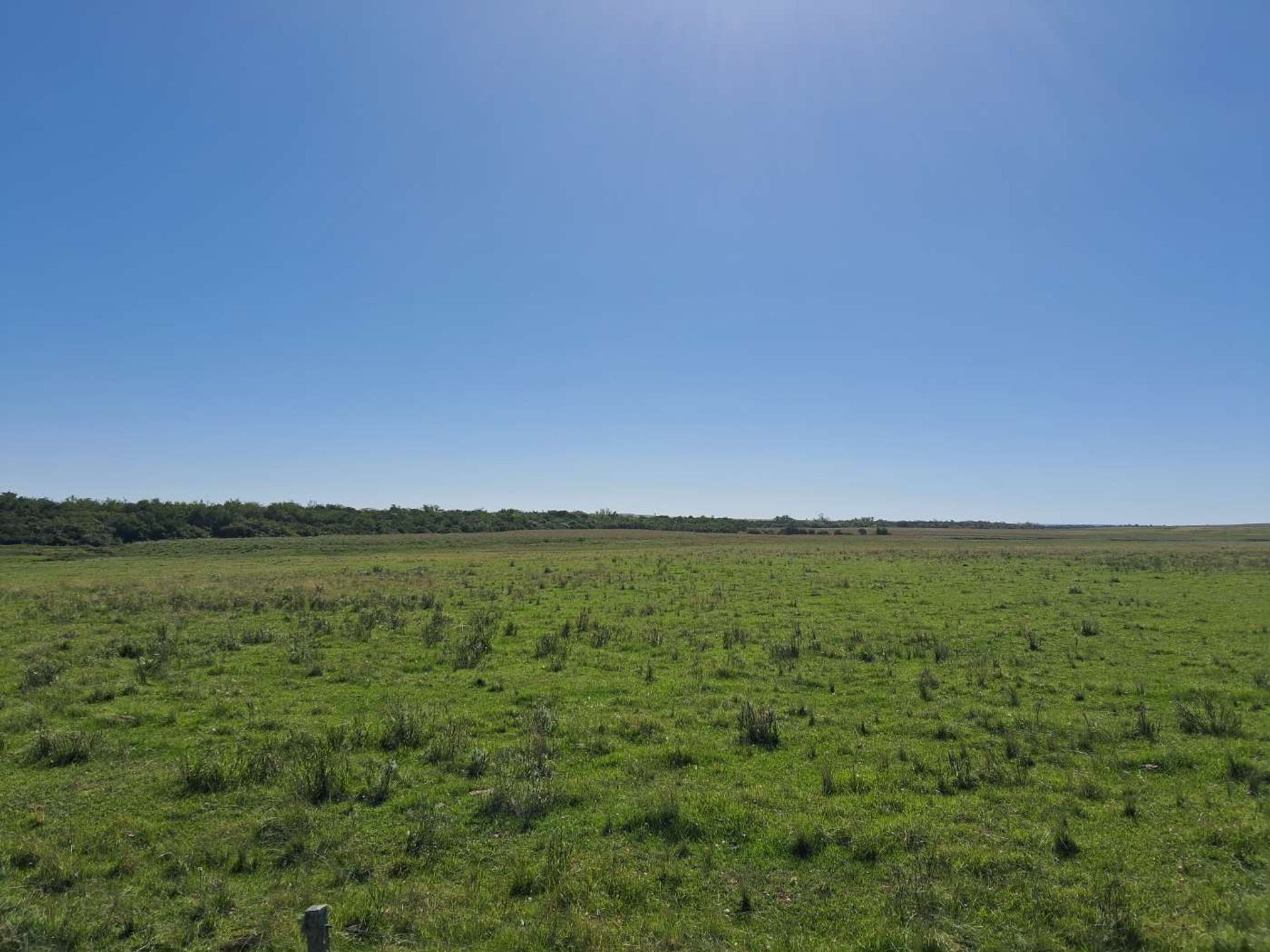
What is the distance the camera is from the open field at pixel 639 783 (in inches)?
256

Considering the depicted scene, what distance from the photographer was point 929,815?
8.58m

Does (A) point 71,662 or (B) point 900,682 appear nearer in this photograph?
(B) point 900,682

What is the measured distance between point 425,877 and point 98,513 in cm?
10378

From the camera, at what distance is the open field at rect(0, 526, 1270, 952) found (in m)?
6.50

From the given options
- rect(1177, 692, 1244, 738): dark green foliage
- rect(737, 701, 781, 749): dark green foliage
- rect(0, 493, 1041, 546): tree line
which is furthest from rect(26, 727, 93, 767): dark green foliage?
rect(0, 493, 1041, 546): tree line

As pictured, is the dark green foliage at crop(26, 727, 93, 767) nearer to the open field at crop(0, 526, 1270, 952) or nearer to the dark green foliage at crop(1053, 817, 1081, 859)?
the open field at crop(0, 526, 1270, 952)

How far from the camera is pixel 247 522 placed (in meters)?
99.3

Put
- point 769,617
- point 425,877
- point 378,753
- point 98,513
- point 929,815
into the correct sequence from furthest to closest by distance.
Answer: point 98,513
point 769,617
point 378,753
point 929,815
point 425,877

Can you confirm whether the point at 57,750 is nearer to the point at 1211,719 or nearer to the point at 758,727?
the point at 758,727

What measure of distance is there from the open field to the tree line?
233 ft

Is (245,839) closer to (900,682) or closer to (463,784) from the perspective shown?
(463,784)

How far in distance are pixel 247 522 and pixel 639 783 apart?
345 feet

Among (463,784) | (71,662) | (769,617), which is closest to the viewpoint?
(463,784)

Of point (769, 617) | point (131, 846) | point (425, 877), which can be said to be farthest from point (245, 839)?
point (769, 617)
